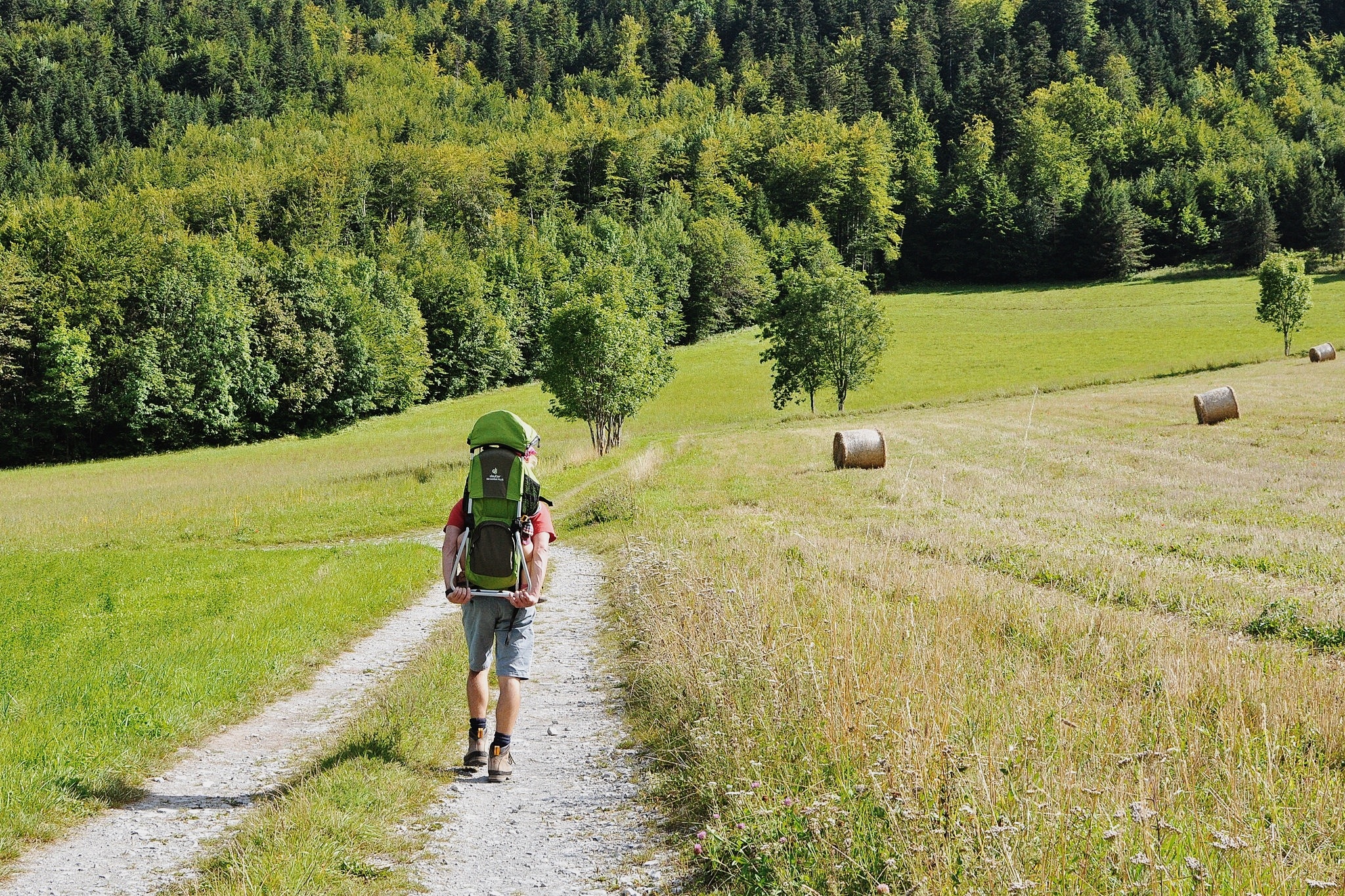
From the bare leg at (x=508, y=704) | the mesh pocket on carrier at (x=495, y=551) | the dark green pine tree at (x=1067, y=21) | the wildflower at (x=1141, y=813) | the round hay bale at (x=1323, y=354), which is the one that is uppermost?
the dark green pine tree at (x=1067, y=21)

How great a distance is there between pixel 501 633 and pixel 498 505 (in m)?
1.02

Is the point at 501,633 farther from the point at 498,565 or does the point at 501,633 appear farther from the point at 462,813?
the point at 462,813

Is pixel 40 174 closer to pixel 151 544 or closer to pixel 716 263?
pixel 716 263

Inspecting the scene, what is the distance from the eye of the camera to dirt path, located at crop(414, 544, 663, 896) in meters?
5.00

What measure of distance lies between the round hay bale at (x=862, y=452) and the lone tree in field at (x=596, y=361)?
1659 centimetres

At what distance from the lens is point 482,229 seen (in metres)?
114

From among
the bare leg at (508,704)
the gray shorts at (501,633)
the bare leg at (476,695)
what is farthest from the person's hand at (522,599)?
the bare leg at (476,695)

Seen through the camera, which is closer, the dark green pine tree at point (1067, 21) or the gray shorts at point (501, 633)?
the gray shorts at point (501, 633)

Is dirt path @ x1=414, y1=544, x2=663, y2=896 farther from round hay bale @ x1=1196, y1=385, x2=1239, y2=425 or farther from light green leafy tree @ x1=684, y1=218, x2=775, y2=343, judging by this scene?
light green leafy tree @ x1=684, y1=218, x2=775, y2=343

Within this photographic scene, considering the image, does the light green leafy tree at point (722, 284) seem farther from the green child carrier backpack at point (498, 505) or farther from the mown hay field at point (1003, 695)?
the green child carrier backpack at point (498, 505)

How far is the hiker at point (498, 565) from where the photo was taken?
22.3ft

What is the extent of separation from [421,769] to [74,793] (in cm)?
230

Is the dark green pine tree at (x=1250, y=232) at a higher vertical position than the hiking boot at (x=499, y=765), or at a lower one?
higher

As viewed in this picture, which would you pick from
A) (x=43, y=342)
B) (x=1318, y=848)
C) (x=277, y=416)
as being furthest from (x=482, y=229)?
(x=1318, y=848)
